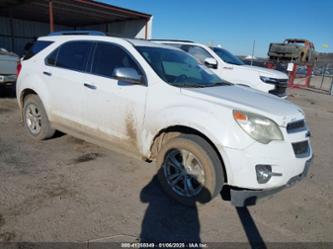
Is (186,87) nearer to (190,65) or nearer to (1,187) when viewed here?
(190,65)

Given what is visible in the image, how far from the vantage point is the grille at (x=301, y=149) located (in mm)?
2887

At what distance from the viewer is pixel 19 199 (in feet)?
10.1

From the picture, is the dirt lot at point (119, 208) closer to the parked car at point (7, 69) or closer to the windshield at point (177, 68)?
the windshield at point (177, 68)

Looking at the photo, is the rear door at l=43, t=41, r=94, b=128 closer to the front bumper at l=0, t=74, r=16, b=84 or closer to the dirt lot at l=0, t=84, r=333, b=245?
the dirt lot at l=0, t=84, r=333, b=245

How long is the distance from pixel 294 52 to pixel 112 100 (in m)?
17.8

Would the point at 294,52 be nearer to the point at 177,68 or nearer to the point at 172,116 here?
the point at 177,68

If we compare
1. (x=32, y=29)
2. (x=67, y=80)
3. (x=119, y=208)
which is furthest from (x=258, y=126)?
(x=32, y=29)

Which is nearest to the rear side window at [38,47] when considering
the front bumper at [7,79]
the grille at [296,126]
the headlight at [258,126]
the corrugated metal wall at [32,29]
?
the headlight at [258,126]

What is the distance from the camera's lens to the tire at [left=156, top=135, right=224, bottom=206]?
2.92m

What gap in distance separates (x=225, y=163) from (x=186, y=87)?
3.58 ft

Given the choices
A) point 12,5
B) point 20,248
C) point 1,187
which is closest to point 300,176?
point 20,248

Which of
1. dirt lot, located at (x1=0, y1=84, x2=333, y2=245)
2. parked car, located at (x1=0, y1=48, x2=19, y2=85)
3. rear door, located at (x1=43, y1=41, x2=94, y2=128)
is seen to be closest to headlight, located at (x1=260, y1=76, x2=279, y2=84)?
dirt lot, located at (x1=0, y1=84, x2=333, y2=245)

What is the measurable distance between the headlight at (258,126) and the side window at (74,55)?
2.55 metres

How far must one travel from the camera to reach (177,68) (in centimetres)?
402
